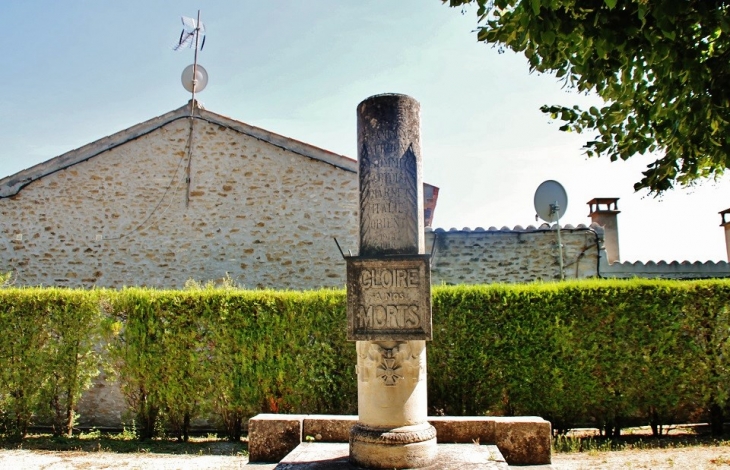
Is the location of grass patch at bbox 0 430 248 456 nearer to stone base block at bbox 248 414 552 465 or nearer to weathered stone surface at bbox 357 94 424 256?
stone base block at bbox 248 414 552 465

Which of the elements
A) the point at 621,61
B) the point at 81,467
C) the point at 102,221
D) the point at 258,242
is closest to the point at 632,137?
the point at 621,61

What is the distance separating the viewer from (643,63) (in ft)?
15.7

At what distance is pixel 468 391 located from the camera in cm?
770

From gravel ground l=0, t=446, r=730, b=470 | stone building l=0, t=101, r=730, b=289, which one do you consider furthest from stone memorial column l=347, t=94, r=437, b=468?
stone building l=0, t=101, r=730, b=289

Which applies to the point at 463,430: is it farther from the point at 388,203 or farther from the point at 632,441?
the point at 632,441

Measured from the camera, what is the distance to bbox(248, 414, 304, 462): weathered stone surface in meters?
6.02

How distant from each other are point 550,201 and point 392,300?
24.2 ft

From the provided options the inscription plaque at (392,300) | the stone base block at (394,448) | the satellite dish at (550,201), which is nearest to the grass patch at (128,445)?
the stone base block at (394,448)

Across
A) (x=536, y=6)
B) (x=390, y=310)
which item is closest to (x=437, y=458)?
(x=390, y=310)

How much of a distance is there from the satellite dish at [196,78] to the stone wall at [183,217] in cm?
105

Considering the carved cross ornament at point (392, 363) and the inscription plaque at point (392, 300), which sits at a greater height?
the inscription plaque at point (392, 300)

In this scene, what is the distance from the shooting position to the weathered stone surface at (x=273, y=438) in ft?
19.7

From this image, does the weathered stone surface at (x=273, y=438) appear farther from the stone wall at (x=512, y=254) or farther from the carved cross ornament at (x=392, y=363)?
the stone wall at (x=512, y=254)

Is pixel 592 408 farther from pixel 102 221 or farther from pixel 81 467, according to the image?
pixel 102 221
